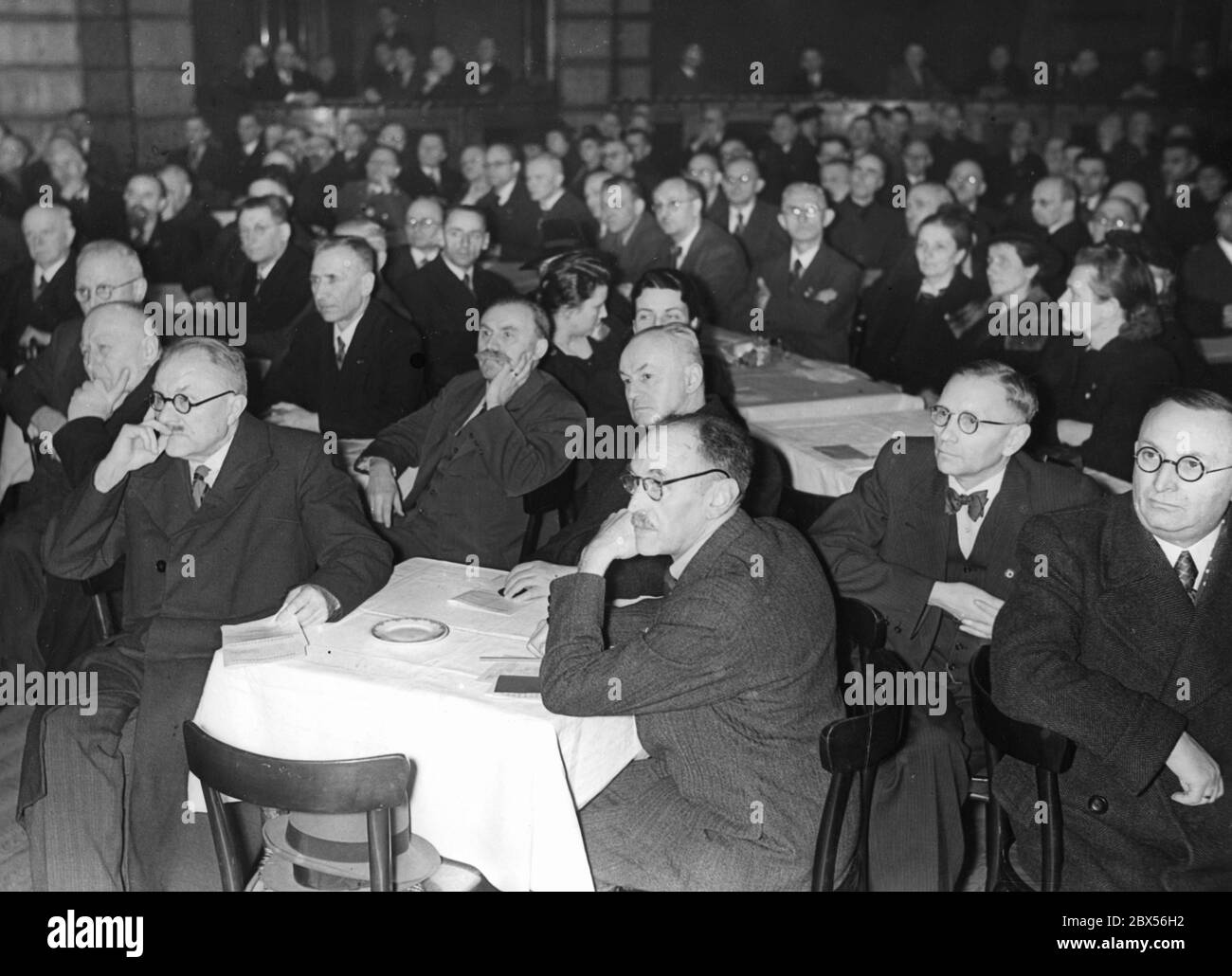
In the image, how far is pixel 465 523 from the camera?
170 inches

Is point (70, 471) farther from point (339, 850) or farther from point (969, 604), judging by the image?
point (969, 604)

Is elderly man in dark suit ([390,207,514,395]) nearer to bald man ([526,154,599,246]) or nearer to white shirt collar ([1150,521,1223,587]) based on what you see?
bald man ([526,154,599,246])

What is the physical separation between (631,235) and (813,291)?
161 centimetres

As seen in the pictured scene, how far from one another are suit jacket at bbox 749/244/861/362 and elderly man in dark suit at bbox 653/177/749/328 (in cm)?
41

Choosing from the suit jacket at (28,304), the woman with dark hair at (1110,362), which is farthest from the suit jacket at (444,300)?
the woman with dark hair at (1110,362)

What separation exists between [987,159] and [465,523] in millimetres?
10936

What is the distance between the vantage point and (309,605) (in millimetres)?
3000

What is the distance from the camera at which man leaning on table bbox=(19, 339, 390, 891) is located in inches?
119

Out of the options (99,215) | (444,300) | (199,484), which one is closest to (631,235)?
(444,300)

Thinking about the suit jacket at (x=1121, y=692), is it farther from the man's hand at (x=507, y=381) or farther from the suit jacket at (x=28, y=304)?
the suit jacket at (x=28, y=304)

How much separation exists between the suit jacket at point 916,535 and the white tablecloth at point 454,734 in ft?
2.68

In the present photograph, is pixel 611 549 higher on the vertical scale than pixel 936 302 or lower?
lower

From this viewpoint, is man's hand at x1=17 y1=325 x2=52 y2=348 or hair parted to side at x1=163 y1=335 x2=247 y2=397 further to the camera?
man's hand at x1=17 y1=325 x2=52 y2=348

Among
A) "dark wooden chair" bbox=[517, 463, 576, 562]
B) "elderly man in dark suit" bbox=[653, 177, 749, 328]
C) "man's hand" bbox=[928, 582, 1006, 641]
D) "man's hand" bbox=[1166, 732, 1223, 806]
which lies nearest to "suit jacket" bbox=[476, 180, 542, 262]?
"elderly man in dark suit" bbox=[653, 177, 749, 328]
